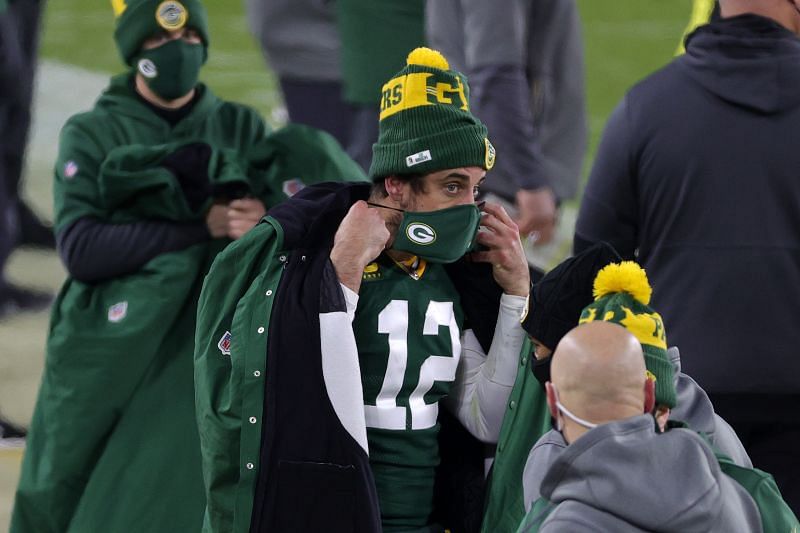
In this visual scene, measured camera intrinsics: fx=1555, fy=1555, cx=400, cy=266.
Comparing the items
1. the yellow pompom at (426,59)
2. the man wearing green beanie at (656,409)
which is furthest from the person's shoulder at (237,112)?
the man wearing green beanie at (656,409)

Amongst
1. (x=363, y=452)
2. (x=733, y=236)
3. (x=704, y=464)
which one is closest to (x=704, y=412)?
(x=704, y=464)

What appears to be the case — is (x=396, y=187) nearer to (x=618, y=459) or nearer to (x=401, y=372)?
(x=401, y=372)

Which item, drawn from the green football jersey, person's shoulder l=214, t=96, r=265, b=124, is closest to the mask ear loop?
the green football jersey

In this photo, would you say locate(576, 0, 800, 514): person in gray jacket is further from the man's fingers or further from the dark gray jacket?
the man's fingers

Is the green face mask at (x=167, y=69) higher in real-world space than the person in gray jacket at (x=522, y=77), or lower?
higher

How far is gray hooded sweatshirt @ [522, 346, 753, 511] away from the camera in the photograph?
272 cm

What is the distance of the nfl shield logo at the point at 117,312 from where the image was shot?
4.44m

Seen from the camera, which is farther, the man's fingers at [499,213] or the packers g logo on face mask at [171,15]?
the packers g logo on face mask at [171,15]

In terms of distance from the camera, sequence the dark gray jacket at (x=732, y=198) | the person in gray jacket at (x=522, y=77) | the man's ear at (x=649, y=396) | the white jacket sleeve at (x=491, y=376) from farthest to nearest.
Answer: the person in gray jacket at (x=522, y=77) < the dark gray jacket at (x=732, y=198) < the white jacket sleeve at (x=491, y=376) < the man's ear at (x=649, y=396)

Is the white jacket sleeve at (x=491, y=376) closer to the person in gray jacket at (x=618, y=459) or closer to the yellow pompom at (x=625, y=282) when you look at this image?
the yellow pompom at (x=625, y=282)

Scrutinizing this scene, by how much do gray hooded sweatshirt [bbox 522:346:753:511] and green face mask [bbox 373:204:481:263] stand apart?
1.79ft

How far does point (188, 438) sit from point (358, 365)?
4.55 ft

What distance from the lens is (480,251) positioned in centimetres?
342

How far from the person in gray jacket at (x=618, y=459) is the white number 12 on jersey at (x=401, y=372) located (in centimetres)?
87
